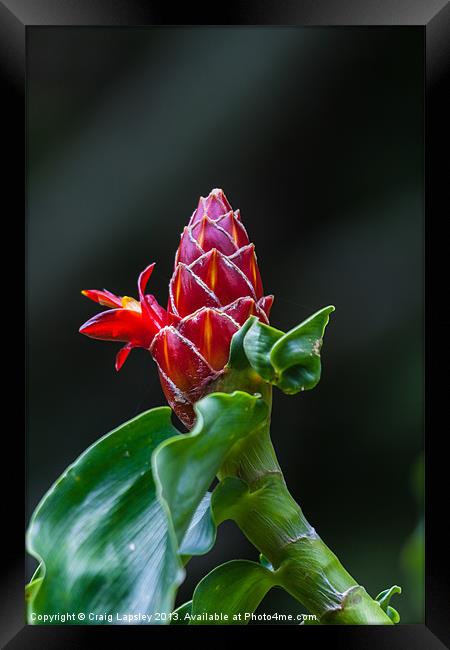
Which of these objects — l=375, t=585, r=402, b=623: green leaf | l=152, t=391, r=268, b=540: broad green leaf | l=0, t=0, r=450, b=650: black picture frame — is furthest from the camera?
l=0, t=0, r=450, b=650: black picture frame

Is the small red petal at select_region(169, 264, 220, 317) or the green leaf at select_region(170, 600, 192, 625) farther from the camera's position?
the green leaf at select_region(170, 600, 192, 625)

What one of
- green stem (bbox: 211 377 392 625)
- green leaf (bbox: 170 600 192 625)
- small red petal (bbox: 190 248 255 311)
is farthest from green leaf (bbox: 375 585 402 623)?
small red petal (bbox: 190 248 255 311)

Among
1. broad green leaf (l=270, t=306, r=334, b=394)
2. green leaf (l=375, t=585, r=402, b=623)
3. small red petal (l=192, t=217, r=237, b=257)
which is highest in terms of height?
small red petal (l=192, t=217, r=237, b=257)

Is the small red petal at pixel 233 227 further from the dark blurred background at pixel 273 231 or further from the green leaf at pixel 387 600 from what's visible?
the dark blurred background at pixel 273 231

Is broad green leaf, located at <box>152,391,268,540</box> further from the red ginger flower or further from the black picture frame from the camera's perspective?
the black picture frame

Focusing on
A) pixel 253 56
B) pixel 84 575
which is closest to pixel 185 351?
pixel 84 575

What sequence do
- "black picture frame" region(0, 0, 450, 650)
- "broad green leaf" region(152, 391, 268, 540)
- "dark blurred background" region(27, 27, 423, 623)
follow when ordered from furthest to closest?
"dark blurred background" region(27, 27, 423, 623) → "black picture frame" region(0, 0, 450, 650) → "broad green leaf" region(152, 391, 268, 540)
